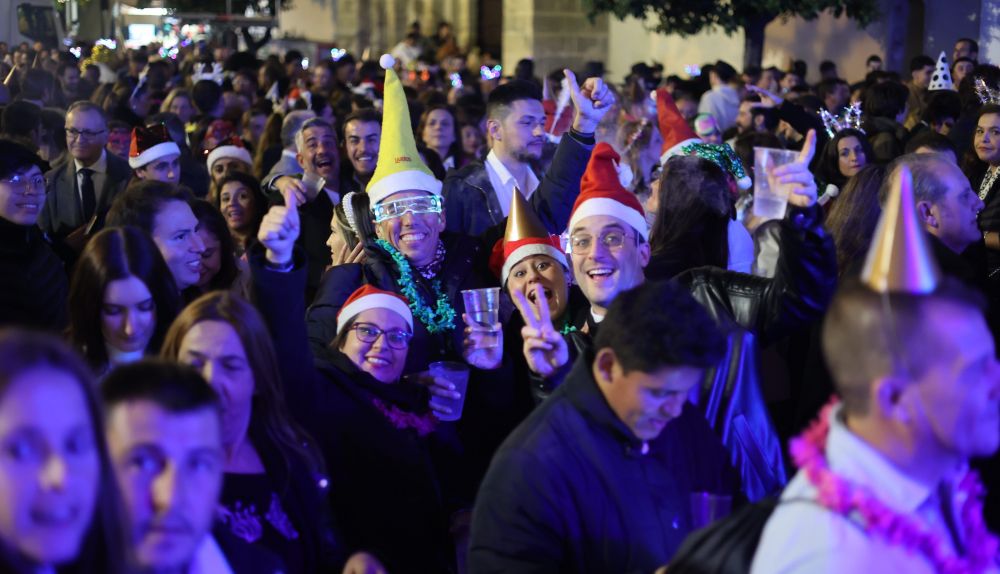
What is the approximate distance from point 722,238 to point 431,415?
1391 mm

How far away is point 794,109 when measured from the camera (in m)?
9.82

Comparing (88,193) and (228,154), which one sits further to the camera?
(228,154)

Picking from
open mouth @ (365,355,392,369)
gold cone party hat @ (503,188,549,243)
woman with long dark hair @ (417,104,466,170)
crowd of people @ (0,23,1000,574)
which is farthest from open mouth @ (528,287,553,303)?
woman with long dark hair @ (417,104,466,170)

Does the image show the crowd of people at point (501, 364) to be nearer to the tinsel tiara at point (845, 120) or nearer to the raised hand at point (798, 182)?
the raised hand at point (798, 182)

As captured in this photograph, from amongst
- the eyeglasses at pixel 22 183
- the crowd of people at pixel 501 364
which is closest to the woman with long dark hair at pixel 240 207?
the crowd of people at pixel 501 364

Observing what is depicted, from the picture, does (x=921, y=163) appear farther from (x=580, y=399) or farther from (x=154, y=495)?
(x=154, y=495)

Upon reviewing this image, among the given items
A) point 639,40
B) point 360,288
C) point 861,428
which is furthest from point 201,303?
point 639,40

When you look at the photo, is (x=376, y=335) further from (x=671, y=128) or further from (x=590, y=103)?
(x=671, y=128)

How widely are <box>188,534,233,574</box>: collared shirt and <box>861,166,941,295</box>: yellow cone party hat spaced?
4.09ft

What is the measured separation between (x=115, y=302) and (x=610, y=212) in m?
1.76

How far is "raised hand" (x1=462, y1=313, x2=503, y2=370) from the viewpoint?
4168 mm

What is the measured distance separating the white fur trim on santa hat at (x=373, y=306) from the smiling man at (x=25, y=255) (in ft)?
3.53

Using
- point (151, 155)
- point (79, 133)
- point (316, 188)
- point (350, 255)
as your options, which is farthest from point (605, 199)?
point (79, 133)

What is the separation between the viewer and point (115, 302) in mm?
3623
